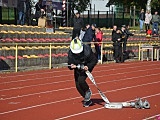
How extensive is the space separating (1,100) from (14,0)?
694 inches

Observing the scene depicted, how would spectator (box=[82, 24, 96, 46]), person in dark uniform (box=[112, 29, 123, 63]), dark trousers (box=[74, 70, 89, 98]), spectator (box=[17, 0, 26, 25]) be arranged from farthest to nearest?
spectator (box=[17, 0, 26, 25]) < person in dark uniform (box=[112, 29, 123, 63]) < spectator (box=[82, 24, 96, 46]) < dark trousers (box=[74, 70, 89, 98])

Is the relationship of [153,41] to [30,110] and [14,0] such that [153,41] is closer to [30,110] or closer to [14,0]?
[14,0]

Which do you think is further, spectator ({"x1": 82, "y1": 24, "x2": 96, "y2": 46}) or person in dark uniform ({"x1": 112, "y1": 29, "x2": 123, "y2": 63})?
person in dark uniform ({"x1": 112, "y1": 29, "x2": 123, "y2": 63})

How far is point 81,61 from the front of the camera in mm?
10938

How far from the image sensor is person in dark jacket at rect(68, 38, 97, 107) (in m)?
10.7

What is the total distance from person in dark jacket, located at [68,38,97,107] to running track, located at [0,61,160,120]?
0.44 m

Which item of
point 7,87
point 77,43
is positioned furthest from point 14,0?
point 77,43

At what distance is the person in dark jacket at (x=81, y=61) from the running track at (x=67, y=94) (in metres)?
0.44

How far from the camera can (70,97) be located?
505 inches

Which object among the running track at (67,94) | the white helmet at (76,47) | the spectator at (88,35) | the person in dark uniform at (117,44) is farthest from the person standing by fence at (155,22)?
the white helmet at (76,47)

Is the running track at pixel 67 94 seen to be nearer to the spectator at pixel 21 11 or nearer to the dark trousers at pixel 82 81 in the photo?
the dark trousers at pixel 82 81

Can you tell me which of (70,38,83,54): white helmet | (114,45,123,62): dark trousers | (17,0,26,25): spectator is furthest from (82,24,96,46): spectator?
(70,38,83,54): white helmet

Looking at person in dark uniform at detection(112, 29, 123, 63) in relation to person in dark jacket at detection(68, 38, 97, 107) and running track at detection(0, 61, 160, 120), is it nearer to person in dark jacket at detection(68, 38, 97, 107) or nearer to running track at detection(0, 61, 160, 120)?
running track at detection(0, 61, 160, 120)

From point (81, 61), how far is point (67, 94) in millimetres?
2695
